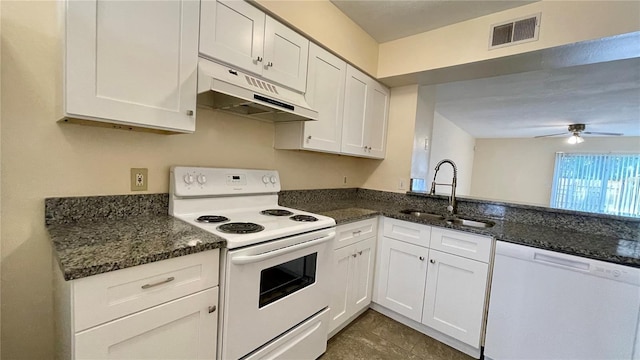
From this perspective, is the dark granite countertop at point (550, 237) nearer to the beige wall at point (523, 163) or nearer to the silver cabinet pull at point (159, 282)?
the silver cabinet pull at point (159, 282)

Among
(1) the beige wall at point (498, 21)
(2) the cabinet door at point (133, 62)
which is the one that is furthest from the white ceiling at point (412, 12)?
(2) the cabinet door at point (133, 62)

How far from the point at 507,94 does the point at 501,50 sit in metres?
1.74

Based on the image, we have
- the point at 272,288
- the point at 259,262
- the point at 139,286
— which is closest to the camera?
the point at 139,286

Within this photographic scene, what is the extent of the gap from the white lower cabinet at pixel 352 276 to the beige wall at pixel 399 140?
728mm

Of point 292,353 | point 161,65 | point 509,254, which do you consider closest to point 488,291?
point 509,254

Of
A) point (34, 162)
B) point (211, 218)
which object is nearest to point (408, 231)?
point (211, 218)

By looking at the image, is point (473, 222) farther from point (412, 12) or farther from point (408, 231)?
point (412, 12)

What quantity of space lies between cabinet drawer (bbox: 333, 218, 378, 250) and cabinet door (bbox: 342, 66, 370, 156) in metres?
0.65

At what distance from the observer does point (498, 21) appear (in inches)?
75.7

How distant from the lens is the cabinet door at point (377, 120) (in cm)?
255

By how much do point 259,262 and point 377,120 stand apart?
76.6 inches

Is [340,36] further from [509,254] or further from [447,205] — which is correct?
[509,254]

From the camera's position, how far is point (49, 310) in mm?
1190

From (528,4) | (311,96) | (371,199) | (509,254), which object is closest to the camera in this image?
(509,254)
